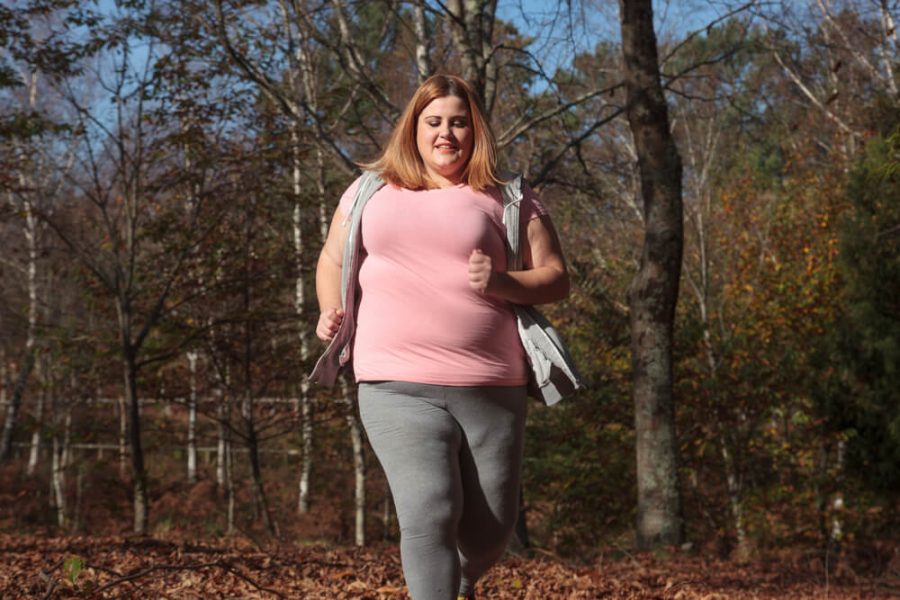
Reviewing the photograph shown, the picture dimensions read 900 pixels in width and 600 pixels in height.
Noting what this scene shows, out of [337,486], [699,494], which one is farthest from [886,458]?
[337,486]

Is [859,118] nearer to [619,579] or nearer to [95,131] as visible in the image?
[95,131]

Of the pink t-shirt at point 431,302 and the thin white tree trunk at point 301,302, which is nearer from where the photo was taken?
the pink t-shirt at point 431,302

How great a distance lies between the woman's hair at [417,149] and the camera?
3.34 metres

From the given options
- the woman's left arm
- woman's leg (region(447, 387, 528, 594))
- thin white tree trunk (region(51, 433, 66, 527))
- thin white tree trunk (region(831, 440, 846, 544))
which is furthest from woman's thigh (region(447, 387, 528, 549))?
thin white tree trunk (region(51, 433, 66, 527))

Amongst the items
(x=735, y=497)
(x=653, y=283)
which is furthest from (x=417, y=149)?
(x=735, y=497)

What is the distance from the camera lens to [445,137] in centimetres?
A: 334

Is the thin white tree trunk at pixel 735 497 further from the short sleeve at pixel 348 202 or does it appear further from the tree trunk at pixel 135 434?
the short sleeve at pixel 348 202

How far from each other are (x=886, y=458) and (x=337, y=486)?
11152mm

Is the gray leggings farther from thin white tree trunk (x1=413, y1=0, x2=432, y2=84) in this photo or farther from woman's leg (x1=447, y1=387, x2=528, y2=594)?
thin white tree trunk (x1=413, y1=0, x2=432, y2=84)

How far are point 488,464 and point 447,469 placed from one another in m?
0.17

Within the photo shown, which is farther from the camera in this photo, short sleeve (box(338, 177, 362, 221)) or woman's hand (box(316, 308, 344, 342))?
short sleeve (box(338, 177, 362, 221))

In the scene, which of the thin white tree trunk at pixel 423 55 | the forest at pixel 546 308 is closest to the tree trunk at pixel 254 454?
the forest at pixel 546 308

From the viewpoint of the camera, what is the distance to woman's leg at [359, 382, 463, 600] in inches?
120

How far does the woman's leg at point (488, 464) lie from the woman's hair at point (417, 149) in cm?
71
